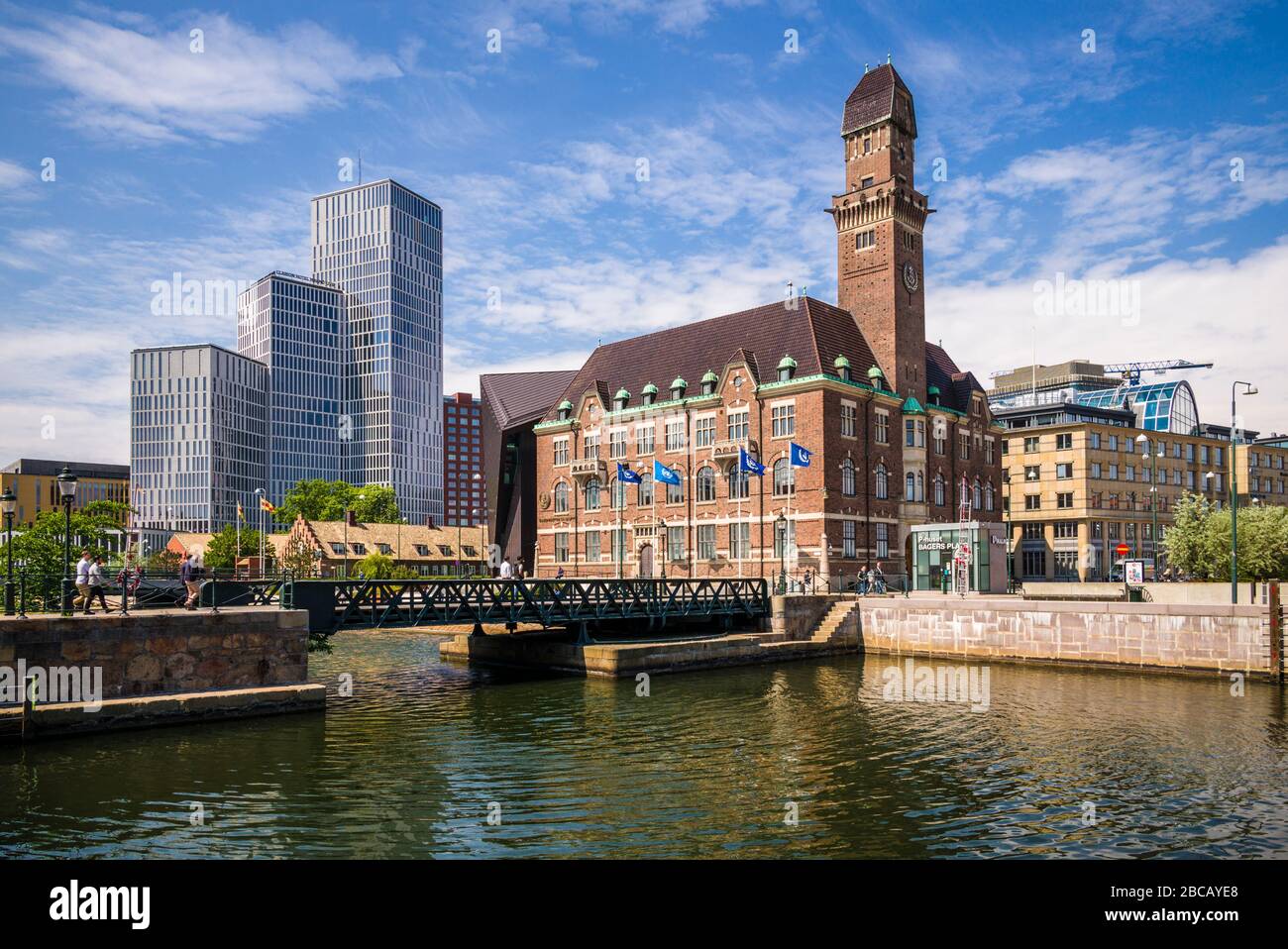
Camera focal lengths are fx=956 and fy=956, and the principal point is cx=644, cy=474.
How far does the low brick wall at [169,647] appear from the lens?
25203 mm

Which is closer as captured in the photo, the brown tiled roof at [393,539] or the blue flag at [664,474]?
the blue flag at [664,474]

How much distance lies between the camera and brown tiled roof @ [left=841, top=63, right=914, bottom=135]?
224 feet

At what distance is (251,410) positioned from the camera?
19662cm

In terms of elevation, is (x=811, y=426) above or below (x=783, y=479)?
above

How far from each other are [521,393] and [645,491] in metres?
21.3

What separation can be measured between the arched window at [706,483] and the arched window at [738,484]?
136 centimetres

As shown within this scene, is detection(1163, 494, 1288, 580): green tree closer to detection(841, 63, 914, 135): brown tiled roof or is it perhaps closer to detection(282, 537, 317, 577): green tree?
detection(841, 63, 914, 135): brown tiled roof

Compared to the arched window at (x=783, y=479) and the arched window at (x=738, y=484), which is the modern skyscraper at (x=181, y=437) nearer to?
the arched window at (x=738, y=484)

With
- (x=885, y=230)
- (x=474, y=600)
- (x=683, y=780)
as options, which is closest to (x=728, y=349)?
(x=885, y=230)

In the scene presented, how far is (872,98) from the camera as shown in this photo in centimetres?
6912

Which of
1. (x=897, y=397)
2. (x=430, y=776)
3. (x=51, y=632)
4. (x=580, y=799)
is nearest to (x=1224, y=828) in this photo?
(x=580, y=799)
